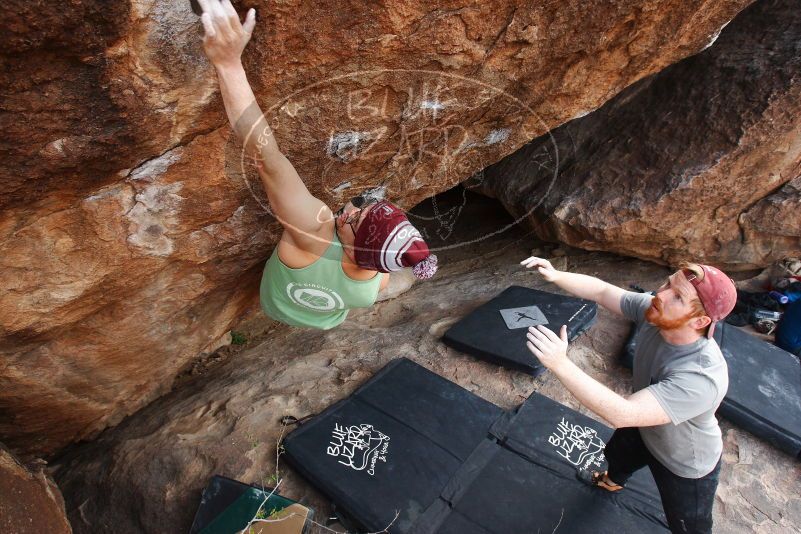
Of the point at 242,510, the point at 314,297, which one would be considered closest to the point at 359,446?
the point at 242,510

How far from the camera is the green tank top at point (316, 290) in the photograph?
2223 mm

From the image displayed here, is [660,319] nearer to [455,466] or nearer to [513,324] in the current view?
[455,466]

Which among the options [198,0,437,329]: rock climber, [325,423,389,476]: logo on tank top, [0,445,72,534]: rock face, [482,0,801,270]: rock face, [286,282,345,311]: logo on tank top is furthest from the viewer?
[482,0,801,270]: rock face

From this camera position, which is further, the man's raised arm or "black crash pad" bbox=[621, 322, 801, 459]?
"black crash pad" bbox=[621, 322, 801, 459]

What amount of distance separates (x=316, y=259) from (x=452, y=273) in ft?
10.3

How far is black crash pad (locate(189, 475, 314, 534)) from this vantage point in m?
2.55

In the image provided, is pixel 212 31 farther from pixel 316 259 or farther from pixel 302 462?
pixel 302 462

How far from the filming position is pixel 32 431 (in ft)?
9.95

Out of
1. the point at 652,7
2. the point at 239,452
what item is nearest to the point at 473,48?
the point at 652,7

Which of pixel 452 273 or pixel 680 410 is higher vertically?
pixel 680 410

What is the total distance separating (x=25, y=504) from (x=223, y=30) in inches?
84.7

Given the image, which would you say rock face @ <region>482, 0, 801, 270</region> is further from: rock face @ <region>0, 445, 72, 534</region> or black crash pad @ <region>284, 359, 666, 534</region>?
rock face @ <region>0, 445, 72, 534</region>

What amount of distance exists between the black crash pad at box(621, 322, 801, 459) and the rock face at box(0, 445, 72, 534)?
3.41m

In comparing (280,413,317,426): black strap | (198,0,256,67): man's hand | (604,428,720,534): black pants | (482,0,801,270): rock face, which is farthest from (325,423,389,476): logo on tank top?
(482,0,801,270): rock face
